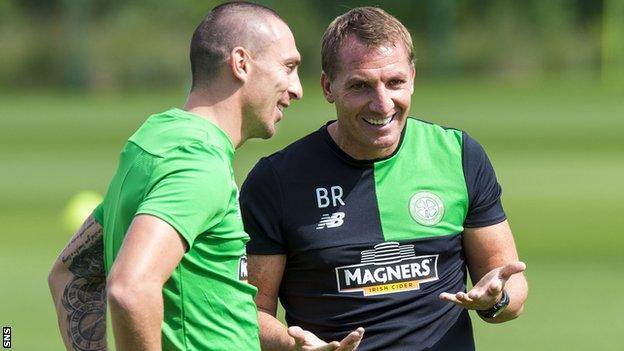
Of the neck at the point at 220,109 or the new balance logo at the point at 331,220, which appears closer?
the neck at the point at 220,109

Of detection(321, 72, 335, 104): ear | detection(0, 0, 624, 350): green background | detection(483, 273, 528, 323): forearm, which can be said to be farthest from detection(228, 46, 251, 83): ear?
detection(0, 0, 624, 350): green background

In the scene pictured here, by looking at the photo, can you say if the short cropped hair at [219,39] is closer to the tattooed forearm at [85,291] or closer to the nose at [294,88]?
the nose at [294,88]

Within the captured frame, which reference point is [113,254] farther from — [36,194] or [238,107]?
[36,194]

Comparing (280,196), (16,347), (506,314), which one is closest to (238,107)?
(280,196)

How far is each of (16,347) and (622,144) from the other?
18.0 m

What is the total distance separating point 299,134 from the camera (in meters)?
25.7

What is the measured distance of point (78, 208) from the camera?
15.9 metres

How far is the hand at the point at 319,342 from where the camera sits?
4902 mm

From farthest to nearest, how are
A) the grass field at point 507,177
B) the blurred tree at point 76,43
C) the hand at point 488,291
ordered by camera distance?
the blurred tree at point 76,43
the grass field at point 507,177
the hand at point 488,291

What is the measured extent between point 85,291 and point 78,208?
11.0m

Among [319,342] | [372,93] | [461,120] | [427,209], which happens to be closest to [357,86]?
[372,93]

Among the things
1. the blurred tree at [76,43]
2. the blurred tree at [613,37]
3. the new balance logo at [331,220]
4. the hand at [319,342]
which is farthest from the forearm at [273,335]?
the blurred tree at [613,37]

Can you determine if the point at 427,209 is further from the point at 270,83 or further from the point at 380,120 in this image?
the point at 270,83

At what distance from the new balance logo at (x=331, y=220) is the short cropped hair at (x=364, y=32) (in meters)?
0.62
